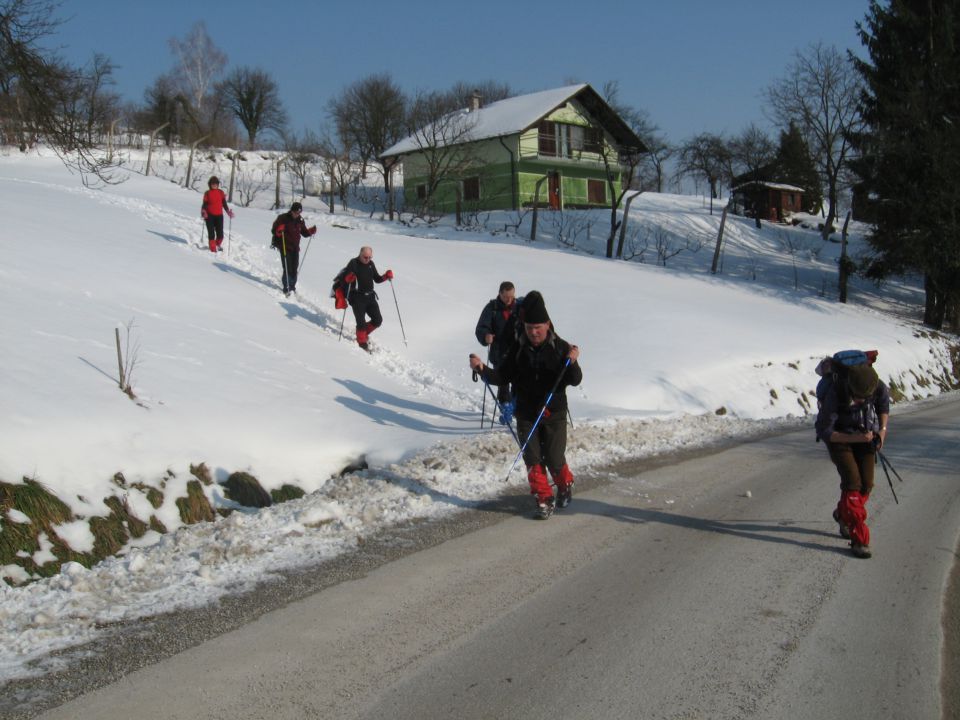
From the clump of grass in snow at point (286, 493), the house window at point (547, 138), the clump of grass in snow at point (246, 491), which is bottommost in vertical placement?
the clump of grass in snow at point (286, 493)

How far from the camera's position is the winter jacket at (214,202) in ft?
59.3

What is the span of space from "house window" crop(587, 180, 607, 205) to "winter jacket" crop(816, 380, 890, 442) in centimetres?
4715

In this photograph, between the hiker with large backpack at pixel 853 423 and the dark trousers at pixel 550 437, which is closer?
the hiker with large backpack at pixel 853 423

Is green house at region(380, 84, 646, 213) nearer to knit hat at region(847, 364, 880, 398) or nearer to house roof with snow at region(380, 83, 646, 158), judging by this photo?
house roof with snow at region(380, 83, 646, 158)

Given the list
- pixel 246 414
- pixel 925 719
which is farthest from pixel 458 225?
pixel 925 719

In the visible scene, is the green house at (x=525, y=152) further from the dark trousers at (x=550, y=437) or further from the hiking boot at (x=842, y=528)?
the hiking boot at (x=842, y=528)

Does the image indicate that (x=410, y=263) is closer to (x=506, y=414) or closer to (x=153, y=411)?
(x=506, y=414)

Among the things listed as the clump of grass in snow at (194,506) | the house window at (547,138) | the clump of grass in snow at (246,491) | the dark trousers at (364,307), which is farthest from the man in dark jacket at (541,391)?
the house window at (547,138)

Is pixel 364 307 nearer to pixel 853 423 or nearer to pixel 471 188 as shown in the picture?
pixel 853 423

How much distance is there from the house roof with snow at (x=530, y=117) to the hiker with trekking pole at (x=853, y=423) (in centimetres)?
4085

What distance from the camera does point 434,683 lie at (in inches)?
159

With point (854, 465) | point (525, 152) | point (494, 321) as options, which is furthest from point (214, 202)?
point (525, 152)

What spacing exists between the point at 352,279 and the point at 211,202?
5558 millimetres

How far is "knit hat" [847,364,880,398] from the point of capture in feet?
20.4
